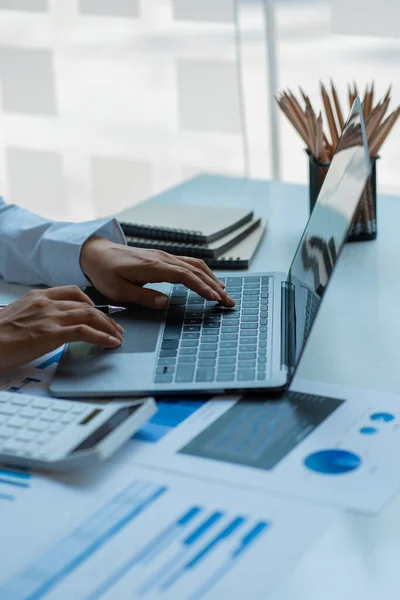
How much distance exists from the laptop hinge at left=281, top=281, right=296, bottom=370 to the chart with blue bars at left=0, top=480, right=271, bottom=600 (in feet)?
0.86

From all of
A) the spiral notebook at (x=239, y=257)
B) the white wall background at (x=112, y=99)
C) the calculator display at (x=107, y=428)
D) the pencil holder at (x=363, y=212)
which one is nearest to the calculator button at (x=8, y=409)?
the calculator display at (x=107, y=428)

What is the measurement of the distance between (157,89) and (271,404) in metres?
3.98

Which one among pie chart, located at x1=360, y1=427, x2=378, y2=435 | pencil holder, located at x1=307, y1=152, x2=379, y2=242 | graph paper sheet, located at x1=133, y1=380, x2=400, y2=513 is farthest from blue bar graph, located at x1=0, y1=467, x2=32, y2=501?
pencil holder, located at x1=307, y1=152, x2=379, y2=242

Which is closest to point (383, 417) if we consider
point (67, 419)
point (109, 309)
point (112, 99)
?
point (67, 419)

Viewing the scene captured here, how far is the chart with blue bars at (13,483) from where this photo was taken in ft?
2.67

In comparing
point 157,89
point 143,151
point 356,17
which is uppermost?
point 356,17

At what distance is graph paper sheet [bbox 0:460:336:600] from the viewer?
2.23 feet

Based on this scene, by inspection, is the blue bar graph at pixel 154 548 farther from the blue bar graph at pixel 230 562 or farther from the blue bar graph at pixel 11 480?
the blue bar graph at pixel 11 480

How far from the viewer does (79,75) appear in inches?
186

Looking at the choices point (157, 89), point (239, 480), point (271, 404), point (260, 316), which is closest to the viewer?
point (239, 480)

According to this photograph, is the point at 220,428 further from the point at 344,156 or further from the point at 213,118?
the point at 213,118

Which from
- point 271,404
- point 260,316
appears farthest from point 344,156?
point 271,404

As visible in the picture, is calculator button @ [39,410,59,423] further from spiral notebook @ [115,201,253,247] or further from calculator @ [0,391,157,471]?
spiral notebook @ [115,201,253,247]

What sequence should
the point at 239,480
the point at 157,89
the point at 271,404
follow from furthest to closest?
the point at 157,89 < the point at 271,404 < the point at 239,480
